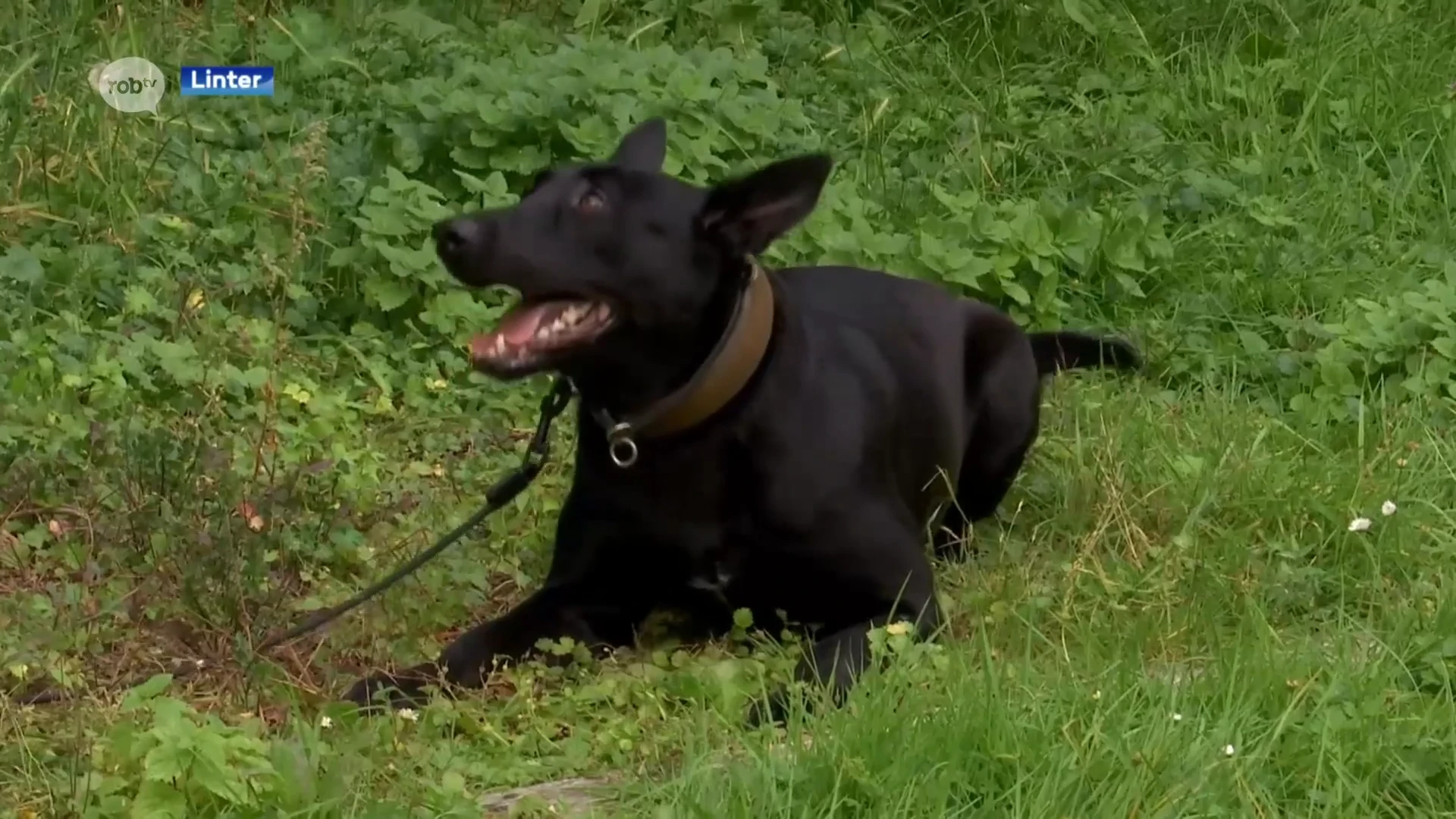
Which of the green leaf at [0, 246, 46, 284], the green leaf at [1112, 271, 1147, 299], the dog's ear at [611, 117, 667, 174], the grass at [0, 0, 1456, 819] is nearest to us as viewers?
the grass at [0, 0, 1456, 819]

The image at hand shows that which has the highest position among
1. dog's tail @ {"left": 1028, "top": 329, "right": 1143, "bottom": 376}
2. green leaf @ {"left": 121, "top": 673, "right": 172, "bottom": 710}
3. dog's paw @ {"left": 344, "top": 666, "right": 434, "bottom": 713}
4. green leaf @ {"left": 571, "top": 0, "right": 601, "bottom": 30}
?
green leaf @ {"left": 571, "top": 0, "right": 601, "bottom": 30}

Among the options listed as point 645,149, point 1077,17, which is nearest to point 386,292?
point 645,149

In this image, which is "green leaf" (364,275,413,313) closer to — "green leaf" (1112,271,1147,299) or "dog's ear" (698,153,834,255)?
"dog's ear" (698,153,834,255)

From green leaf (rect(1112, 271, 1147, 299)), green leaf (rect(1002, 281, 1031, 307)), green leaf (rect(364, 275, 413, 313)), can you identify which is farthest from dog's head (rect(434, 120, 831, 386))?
green leaf (rect(1112, 271, 1147, 299))

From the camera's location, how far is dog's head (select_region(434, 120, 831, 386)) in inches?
111

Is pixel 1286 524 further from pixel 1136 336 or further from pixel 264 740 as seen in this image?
pixel 264 740

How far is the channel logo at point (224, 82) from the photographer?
5.18 metres

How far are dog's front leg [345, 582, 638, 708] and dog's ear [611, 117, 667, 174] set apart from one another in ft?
2.63

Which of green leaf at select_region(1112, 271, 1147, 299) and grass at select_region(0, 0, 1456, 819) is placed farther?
green leaf at select_region(1112, 271, 1147, 299)

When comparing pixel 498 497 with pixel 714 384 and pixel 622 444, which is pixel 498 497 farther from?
pixel 714 384

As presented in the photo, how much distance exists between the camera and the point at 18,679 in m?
2.73

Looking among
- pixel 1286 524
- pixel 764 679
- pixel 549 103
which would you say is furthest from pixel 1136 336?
pixel 764 679

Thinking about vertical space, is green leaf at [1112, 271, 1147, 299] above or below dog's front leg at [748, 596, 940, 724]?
above

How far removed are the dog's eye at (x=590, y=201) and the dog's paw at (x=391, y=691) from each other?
2.61ft
